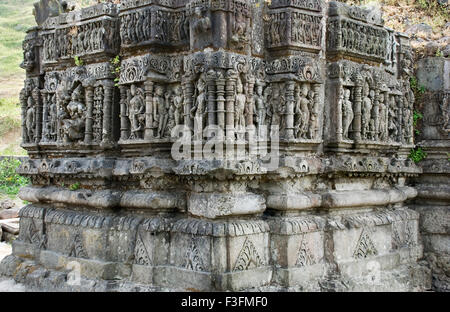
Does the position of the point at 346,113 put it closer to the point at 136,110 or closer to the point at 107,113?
the point at 136,110

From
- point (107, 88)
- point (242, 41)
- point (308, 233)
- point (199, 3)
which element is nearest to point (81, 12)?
point (107, 88)

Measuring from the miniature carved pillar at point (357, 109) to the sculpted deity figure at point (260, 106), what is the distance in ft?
5.13

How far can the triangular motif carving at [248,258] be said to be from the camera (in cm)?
619

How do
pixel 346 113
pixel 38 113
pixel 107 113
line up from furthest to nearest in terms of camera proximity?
pixel 38 113 → pixel 107 113 → pixel 346 113

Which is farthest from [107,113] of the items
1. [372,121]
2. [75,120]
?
[372,121]

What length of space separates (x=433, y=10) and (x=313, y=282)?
750cm

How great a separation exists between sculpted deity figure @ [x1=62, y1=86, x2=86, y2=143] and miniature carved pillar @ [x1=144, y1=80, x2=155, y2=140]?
1413 mm

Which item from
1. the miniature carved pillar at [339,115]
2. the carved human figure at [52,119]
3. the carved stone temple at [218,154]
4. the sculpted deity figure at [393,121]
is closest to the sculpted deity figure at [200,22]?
the carved stone temple at [218,154]

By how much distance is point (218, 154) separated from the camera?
6215 millimetres

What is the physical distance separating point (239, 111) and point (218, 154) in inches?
25.5

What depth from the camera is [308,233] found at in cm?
678

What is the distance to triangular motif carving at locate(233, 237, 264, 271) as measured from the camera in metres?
6.19

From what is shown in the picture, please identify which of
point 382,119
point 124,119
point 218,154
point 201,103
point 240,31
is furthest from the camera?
point 382,119
